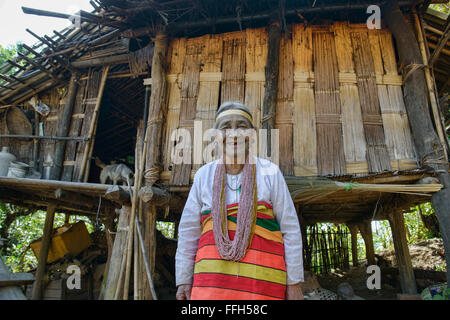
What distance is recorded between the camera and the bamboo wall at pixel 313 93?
3.95 meters

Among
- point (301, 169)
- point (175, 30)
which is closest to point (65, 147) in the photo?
point (175, 30)

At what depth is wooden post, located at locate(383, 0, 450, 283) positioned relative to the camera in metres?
3.58

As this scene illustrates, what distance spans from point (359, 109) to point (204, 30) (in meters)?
2.97

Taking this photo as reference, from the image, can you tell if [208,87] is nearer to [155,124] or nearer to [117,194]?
[155,124]

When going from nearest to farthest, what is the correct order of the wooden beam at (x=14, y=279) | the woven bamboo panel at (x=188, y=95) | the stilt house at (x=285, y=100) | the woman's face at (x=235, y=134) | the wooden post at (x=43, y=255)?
the woman's face at (x=235, y=134), the wooden beam at (x=14, y=279), the stilt house at (x=285, y=100), the woven bamboo panel at (x=188, y=95), the wooden post at (x=43, y=255)

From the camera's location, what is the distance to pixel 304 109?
419 cm

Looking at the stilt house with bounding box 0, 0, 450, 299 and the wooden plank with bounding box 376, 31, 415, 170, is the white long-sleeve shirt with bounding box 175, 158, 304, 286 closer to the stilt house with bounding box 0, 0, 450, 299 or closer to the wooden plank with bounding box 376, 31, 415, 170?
the stilt house with bounding box 0, 0, 450, 299

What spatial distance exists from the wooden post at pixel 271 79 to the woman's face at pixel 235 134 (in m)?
1.84

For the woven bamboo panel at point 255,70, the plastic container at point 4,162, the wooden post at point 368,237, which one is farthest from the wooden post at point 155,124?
the wooden post at point 368,237

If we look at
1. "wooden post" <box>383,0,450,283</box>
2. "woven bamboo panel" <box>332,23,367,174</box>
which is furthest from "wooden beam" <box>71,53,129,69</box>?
"wooden post" <box>383,0,450,283</box>

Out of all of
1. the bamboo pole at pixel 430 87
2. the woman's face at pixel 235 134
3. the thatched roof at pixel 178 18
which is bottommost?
the woman's face at pixel 235 134

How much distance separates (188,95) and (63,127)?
9.36ft

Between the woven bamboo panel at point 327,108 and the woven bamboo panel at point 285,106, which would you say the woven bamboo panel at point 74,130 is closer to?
the woven bamboo panel at point 285,106

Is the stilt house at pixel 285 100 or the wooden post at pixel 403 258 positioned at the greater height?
the stilt house at pixel 285 100
